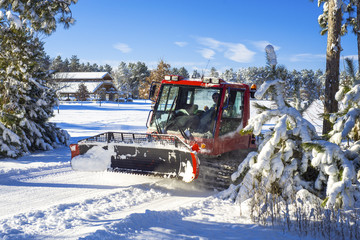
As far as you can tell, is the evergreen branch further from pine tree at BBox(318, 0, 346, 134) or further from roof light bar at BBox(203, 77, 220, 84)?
pine tree at BBox(318, 0, 346, 134)

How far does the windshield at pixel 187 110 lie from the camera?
7812 millimetres

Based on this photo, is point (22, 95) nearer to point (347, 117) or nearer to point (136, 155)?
point (136, 155)

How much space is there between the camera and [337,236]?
4652 millimetres

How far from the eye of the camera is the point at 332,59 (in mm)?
9578

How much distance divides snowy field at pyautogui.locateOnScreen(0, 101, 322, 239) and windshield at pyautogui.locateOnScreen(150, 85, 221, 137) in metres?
1.32

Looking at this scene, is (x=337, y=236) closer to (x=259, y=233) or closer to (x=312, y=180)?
(x=259, y=233)

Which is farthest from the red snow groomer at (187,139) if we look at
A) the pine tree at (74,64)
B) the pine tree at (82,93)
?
the pine tree at (74,64)

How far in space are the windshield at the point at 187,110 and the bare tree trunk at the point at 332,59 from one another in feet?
12.4

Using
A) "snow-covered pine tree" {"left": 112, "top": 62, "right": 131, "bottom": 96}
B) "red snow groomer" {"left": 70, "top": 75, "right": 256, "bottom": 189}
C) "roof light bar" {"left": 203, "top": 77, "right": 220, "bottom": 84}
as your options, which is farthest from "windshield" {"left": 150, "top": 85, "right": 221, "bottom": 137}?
"snow-covered pine tree" {"left": 112, "top": 62, "right": 131, "bottom": 96}

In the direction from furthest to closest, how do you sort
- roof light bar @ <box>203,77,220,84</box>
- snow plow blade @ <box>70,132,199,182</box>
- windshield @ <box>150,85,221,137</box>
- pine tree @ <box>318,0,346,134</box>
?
pine tree @ <box>318,0,346,134</box> < roof light bar @ <box>203,77,220,84</box> < windshield @ <box>150,85,221,137</box> < snow plow blade @ <box>70,132,199,182</box>

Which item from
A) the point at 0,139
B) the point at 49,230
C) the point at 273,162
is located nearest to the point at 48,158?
the point at 0,139

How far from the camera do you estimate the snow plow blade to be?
6.83m

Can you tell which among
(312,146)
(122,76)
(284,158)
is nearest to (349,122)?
(312,146)

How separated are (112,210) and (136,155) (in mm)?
1745
